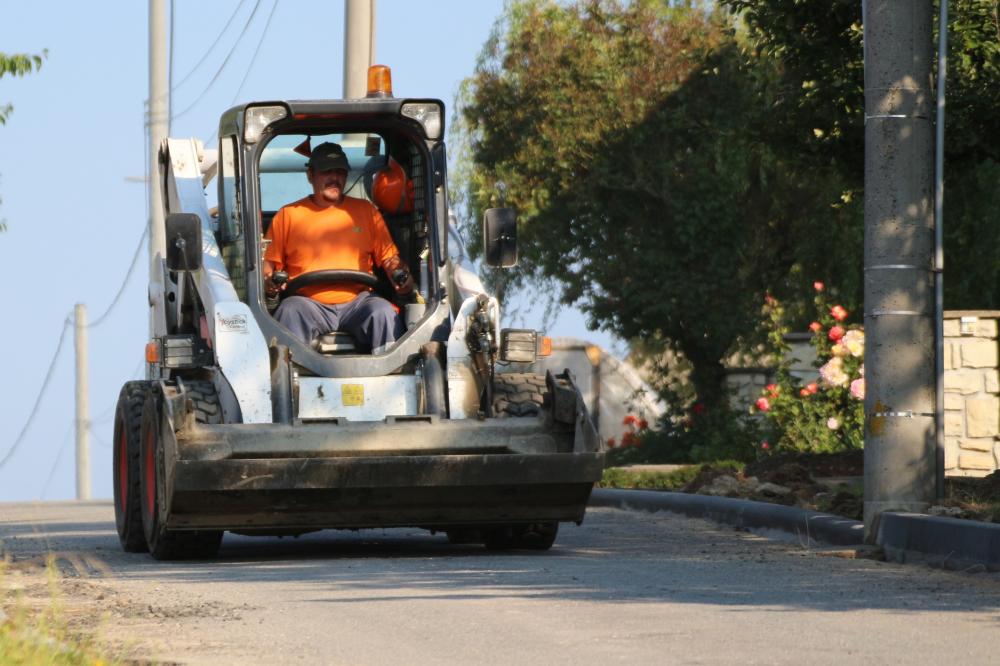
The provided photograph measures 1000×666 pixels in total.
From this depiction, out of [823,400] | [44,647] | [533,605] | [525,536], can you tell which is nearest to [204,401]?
[525,536]

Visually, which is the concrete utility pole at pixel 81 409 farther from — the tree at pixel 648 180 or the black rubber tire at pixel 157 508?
the black rubber tire at pixel 157 508

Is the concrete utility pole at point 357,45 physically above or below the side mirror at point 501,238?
above

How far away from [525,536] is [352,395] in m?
1.39

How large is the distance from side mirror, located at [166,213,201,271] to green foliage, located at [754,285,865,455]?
8449 mm

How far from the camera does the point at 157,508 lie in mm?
11852

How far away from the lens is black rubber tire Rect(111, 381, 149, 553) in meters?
12.5

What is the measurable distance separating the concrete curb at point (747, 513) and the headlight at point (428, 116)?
342 cm

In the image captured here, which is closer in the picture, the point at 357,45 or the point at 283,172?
the point at 283,172

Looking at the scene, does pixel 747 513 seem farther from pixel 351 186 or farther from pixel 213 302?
pixel 213 302

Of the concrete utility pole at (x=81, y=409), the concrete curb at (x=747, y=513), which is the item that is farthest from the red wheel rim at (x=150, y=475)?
the concrete utility pole at (x=81, y=409)

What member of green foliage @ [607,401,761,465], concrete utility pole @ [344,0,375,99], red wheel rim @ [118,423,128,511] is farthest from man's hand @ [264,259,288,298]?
green foliage @ [607,401,761,465]

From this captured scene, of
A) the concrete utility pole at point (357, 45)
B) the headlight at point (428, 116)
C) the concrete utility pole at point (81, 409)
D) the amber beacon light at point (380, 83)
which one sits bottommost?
the concrete utility pole at point (81, 409)

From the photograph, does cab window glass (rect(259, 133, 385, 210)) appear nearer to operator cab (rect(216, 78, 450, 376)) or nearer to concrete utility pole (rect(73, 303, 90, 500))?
operator cab (rect(216, 78, 450, 376))

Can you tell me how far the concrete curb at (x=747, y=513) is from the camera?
12.3 meters
